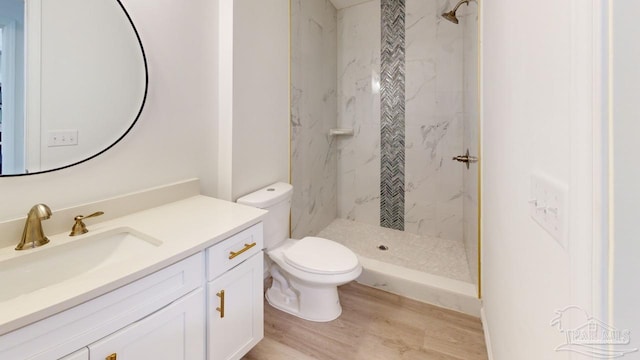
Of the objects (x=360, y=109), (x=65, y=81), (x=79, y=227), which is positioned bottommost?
(x=79, y=227)

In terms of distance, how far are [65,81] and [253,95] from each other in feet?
3.07

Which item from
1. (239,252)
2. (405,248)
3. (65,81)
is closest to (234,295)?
(239,252)

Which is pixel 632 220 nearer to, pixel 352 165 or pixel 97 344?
A: pixel 97 344

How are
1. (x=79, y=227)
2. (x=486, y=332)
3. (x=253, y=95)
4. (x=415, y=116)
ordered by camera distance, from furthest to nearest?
(x=415, y=116)
(x=253, y=95)
(x=486, y=332)
(x=79, y=227)

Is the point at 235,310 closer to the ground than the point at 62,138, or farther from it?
closer to the ground

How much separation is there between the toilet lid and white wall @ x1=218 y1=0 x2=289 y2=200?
502 millimetres

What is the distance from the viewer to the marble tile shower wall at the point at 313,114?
238cm

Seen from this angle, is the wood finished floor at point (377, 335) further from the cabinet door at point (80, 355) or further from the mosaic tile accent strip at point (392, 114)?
the mosaic tile accent strip at point (392, 114)

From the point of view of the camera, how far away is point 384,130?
9.66 ft

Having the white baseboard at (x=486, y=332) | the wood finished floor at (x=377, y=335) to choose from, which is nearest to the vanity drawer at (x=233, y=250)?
the wood finished floor at (x=377, y=335)

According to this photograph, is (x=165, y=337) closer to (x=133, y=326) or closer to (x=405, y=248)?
(x=133, y=326)

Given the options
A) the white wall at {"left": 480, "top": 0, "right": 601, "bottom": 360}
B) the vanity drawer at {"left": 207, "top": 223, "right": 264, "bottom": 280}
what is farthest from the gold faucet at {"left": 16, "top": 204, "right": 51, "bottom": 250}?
the white wall at {"left": 480, "top": 0, "right": 601, "bottom": 360}

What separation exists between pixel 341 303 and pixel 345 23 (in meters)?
2.78

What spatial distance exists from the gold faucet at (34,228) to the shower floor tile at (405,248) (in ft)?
6.69
